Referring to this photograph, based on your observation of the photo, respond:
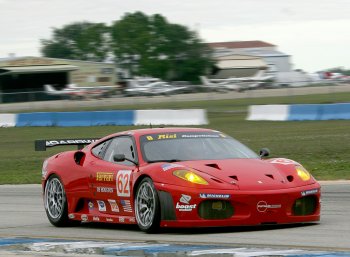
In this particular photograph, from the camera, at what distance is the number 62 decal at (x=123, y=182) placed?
955 centimetres

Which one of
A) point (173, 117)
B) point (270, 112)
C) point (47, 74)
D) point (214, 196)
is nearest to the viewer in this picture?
point (214, 196)

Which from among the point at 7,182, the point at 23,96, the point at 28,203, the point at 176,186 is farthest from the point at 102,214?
the point at 23,96

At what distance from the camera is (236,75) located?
4203 inches

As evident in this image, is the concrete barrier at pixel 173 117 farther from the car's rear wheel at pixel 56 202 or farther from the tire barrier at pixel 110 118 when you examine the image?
the car's rear wheel at pixel 56 202

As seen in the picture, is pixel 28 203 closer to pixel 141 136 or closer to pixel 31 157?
pixel 141 136

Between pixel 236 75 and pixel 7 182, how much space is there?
8876cm

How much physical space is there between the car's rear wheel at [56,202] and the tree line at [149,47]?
90.4 m

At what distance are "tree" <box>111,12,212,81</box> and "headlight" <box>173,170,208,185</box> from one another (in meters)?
92.5

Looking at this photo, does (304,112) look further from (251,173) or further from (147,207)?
(147,207)

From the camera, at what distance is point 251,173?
30.0 ft

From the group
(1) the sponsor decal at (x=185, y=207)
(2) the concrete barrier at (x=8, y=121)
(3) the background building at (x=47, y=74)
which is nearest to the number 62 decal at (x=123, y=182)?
(1) the sponsor decal at (x=185, y=207)

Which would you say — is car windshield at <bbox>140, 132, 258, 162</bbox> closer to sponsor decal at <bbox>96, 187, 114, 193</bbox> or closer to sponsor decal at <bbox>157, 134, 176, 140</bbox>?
sponsor decal at <bbox>157, 134, 176, 140</bbox>

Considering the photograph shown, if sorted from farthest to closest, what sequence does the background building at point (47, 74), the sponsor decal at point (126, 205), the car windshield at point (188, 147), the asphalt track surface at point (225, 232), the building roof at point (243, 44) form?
the building roof at point (243, 44) → the background building at point (47, 74) → the car windshield at point (188, 147) → the sponsor decal at point (126, 205) → the asphalt track surface at point (225, 232)

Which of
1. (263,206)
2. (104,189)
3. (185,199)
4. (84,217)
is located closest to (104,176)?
(104,189)
